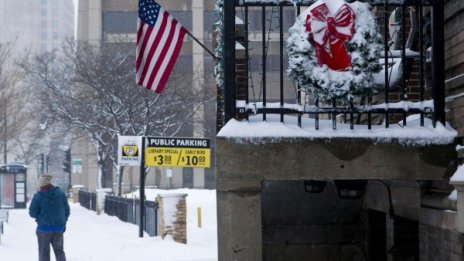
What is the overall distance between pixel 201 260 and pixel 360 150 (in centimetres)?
645

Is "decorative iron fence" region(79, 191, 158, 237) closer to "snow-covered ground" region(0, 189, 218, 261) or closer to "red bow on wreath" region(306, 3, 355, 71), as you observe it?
"snow-covered ground" region(0, 189, 218, 261)

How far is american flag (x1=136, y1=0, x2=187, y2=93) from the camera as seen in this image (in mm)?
8570

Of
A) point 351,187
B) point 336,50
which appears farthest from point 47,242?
point 336,50

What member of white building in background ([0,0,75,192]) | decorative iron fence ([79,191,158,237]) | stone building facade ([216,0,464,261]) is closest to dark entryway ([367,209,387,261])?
stone building facade ([216,0,464,261])

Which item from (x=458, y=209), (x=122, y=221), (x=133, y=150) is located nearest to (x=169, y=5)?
(x=122, y=221)

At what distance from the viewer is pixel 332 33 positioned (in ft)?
21.8

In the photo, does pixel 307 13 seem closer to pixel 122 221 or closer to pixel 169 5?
pixel 122 221

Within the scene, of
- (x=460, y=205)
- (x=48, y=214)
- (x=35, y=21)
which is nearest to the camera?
(x=460, y=205)

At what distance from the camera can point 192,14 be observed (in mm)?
55875

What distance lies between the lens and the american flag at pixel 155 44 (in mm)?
8570

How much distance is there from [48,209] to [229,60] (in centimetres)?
452

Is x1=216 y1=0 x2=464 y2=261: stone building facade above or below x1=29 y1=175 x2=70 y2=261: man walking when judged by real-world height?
above

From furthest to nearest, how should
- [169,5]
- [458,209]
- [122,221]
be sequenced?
[169,5]
[122,221]
[458,209]

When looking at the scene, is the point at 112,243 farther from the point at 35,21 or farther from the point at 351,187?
the point at 35,21
